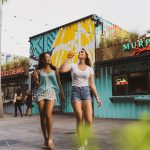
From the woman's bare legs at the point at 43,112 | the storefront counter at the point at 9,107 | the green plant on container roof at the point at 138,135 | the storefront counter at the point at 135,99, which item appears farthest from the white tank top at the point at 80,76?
the storefront counter at the point at 9,107

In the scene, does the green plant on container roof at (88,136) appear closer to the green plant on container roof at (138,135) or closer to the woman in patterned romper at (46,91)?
the green plant on container roof at (138,135)

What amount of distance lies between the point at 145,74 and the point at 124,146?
46.0 ft

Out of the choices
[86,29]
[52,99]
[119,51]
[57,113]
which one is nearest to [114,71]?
[119,51]

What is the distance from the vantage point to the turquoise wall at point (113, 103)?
1440 cm

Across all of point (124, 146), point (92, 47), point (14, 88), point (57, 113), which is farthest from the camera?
point (14, 88)

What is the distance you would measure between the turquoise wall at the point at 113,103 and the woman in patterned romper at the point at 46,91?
8.93m

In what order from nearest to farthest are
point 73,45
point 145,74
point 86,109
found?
point 86,109
point 145,74
point 73,45

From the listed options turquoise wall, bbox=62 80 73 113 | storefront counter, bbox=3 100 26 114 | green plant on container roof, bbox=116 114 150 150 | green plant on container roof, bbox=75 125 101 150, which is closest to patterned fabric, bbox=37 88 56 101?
green plant on container roof, bbox=75 125 101 150

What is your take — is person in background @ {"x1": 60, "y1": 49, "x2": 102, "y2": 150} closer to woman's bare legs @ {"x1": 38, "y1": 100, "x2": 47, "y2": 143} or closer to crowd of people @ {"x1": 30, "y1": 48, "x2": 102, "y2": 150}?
crowd of people @ {"x1": 30, "y1": 48, "x2": 102, "y2": 150}

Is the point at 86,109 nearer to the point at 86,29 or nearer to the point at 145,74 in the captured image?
the point at 145,74

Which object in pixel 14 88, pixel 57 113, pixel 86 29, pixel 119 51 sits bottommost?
pixel 57 113

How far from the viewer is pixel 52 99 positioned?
17.7 ft

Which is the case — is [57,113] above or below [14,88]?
below

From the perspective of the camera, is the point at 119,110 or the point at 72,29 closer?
the point at 119,110
